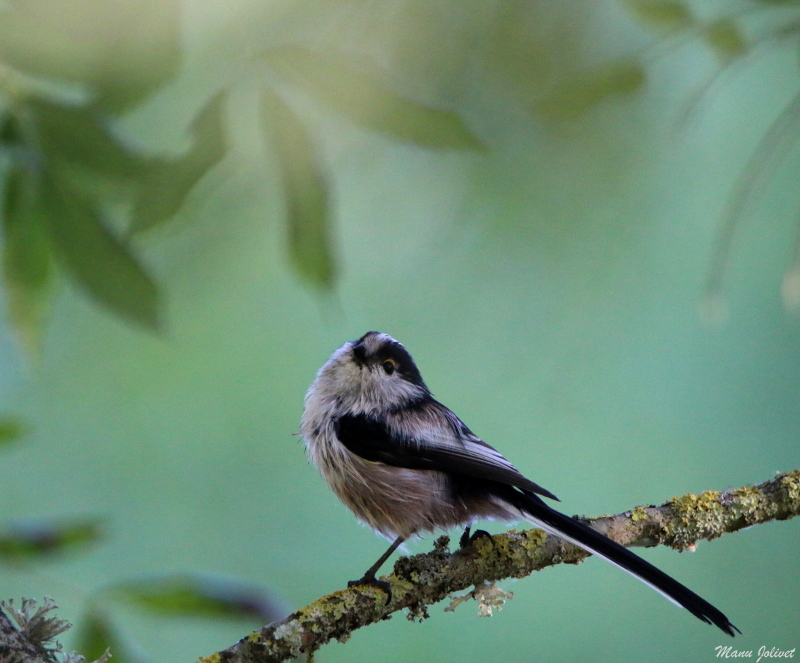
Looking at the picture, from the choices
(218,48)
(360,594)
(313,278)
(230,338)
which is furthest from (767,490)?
(230,338)

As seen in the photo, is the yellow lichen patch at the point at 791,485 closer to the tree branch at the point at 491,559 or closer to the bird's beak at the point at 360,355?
the tree branch at the point at 491,559

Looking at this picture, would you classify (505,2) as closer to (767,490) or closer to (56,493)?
(767,490)

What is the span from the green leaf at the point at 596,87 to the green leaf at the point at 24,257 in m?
1.17

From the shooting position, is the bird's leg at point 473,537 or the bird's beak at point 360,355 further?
the bird's beak at point 360,355

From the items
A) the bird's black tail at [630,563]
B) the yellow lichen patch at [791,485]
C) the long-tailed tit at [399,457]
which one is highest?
the long-tailed tit at [399,457]

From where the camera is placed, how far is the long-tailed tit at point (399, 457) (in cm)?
108

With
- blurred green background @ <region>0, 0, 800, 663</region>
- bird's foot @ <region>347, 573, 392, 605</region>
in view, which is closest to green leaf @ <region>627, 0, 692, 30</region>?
blurred green background @ <region>0, 0, 800, 663</region>

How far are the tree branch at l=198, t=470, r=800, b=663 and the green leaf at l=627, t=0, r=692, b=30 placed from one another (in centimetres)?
94

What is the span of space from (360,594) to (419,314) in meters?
1.66

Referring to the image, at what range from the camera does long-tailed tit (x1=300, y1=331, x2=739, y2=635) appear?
108cm

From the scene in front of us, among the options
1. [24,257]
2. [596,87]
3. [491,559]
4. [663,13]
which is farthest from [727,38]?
[24,257]

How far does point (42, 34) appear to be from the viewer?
126cm

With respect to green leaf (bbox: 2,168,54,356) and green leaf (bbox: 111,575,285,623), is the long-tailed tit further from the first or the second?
green leaf (bbox: 2,168,54,356)

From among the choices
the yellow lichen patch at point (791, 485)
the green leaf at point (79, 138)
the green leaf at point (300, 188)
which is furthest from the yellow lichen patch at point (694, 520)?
the green leaf at point (79, 138)
